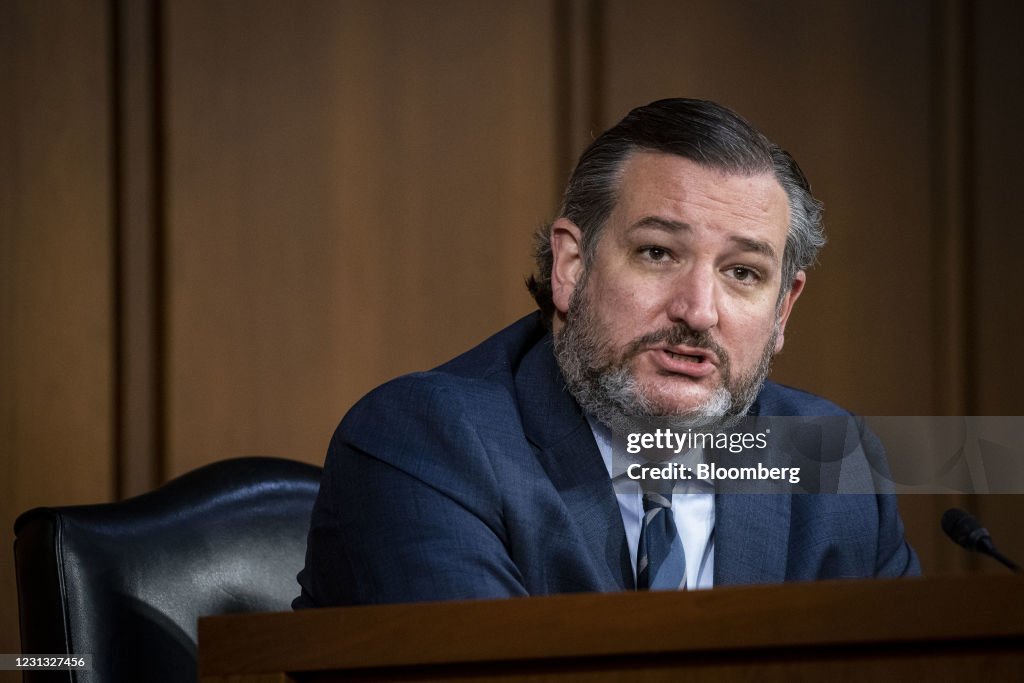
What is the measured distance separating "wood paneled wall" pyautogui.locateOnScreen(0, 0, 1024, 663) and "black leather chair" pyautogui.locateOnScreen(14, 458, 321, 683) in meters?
0.64

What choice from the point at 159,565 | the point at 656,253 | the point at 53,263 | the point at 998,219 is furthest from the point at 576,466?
the point at 998,219

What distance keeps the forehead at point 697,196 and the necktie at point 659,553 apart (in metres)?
0.39

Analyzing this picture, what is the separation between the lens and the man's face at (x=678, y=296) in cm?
152

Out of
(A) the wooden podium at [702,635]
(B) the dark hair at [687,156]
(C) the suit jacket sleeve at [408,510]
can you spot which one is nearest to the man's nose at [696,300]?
(B) the dark hair at [687,156]

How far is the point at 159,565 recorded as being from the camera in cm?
151

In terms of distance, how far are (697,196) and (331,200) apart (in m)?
1.00

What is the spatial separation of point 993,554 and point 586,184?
812 mm

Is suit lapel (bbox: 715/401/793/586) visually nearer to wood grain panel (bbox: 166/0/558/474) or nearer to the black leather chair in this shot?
the black leather chair

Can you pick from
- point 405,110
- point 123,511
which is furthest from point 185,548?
point 405,110

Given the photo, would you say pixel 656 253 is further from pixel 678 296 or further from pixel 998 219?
pixel 998 219

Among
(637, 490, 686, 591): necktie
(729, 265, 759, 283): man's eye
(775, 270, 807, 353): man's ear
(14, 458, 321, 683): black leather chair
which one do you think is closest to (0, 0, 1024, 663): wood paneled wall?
(14, 458, 321, 683): black leather chair

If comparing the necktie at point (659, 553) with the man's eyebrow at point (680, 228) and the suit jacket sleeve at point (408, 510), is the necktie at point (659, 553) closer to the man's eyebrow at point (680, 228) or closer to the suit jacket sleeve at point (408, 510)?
the suit jacket sleeve at point (408, 510)

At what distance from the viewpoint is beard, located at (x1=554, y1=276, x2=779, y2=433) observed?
1.53m

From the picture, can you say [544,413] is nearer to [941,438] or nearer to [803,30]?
[941,438]
